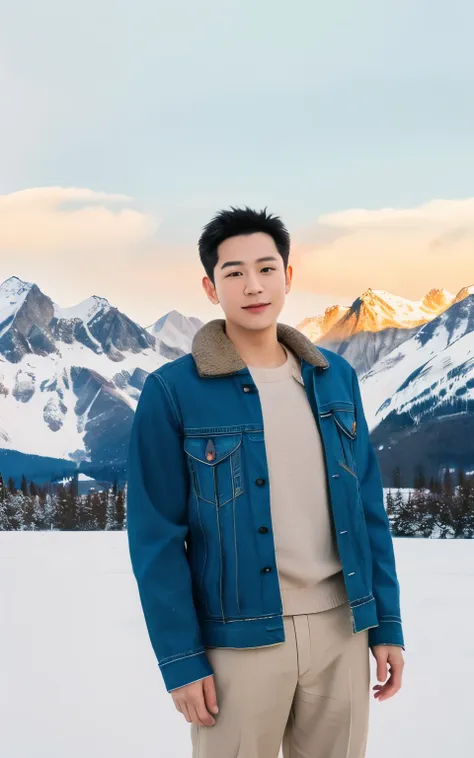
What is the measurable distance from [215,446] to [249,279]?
25cm

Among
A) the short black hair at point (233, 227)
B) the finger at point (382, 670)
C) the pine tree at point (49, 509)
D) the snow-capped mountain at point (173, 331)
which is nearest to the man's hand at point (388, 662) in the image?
the finger at point (382, 670)

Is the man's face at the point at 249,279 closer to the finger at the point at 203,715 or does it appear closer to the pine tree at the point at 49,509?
the finger at the point at 203,715

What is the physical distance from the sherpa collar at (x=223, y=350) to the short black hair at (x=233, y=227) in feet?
0.31

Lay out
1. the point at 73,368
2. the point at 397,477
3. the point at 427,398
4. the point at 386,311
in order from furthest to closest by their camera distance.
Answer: the point at 73,368 < the point at 386,311 < the point at 427,398 < the point at 397,477

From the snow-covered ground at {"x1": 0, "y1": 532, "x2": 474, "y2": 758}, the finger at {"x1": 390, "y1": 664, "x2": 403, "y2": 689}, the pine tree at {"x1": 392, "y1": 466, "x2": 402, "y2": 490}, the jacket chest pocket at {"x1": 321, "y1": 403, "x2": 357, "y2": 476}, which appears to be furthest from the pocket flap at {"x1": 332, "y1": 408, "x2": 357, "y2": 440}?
the pine tree at {"x1": 392, "y1": 466, "x2": 402, "y2": 490}

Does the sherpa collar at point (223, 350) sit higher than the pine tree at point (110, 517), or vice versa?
the sherpa collar at point (223, 350)

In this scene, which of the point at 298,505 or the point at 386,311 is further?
the point at 386,311

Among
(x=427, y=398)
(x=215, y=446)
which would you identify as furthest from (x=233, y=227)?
(x=427, y=398)

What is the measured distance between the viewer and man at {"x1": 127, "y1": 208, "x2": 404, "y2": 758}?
1114mm

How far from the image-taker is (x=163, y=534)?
3.67 ft

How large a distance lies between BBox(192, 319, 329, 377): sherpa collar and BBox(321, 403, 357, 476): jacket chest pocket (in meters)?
0.07

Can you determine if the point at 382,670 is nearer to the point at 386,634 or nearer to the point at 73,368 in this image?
the point at 386,634

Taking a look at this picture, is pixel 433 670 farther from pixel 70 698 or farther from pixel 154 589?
pixel 154 589

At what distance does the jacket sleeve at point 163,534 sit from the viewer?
3.59 ft
